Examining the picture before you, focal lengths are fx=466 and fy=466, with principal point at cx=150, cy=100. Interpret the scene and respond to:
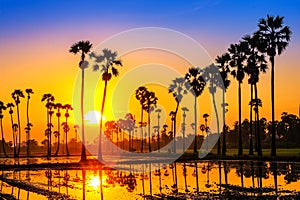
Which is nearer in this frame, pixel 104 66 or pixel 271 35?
pixel 271 35

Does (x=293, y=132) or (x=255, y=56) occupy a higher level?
(x=255, y=56)

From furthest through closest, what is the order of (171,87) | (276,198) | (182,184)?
1. (171,87)
2. (182,184)
3. (276,198)

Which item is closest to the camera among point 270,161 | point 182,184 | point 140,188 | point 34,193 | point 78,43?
point 34,193

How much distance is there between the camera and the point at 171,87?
11944 cm

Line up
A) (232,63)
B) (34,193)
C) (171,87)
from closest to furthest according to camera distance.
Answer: (34,193)
(232,63)
(171,87)

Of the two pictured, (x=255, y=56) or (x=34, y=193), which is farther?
(x=255, y=56)

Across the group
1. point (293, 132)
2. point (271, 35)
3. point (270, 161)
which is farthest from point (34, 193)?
point (293, 132)

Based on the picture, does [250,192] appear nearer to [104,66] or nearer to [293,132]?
[104,66]

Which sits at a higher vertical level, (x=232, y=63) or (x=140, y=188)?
(x=232, y=63)

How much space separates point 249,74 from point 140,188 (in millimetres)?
51402

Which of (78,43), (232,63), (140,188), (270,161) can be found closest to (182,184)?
(140,188)

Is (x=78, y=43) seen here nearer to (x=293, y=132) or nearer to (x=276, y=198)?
(x=276, y=198)

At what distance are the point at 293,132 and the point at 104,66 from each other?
99.7 meters

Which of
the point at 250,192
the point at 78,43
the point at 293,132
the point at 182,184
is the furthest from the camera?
the point at 293,132
